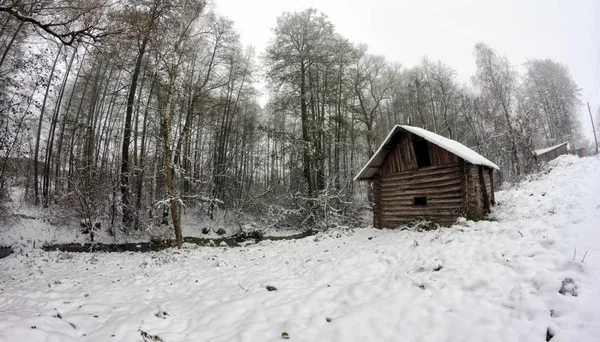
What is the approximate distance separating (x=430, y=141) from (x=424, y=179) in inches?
66.5

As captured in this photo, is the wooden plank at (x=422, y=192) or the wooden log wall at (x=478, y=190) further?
the wooden plank at (x=422, y=192)

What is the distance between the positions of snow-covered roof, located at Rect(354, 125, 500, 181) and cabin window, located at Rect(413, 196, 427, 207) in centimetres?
234

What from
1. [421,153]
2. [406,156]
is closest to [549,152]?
[421,153]

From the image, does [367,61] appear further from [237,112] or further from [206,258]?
[206,258]

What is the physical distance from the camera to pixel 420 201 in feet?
36.6

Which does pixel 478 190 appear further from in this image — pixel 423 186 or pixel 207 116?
pixel 207 116

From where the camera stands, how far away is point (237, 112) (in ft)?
70.2

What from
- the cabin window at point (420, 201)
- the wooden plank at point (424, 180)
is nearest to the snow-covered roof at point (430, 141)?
the wooden plank at point (424, 180)

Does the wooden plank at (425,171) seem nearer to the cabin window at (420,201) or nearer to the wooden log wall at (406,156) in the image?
the wooden log wall at (406,156)

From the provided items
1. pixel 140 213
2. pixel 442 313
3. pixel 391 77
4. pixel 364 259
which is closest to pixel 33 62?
pixel 140 213

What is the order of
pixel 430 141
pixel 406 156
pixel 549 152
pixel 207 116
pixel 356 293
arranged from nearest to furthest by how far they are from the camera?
1. pixel 356 293
2. pixel 430 141
3. pixel 406 156
4. pixel 207 116
5. pixel 549 152

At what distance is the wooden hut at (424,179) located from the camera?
32.2 feet

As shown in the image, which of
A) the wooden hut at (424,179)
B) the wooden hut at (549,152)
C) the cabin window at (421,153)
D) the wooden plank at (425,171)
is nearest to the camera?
the wooden hut at (424,179)

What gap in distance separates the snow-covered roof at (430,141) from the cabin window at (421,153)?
568 millimetres
